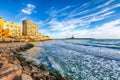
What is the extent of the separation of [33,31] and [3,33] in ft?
247

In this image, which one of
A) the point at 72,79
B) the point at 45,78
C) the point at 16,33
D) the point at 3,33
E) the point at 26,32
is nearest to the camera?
the point at 45,78

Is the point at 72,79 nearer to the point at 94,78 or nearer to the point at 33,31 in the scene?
the point at 94,78

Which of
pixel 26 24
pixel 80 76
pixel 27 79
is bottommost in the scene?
pixel 80 76

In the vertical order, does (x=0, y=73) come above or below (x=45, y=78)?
above

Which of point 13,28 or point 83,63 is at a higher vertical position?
point 13,28

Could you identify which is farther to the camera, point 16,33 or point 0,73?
point 16,33

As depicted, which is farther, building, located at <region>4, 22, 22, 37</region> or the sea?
building, located at <region>4, 22, 22, 37</region>

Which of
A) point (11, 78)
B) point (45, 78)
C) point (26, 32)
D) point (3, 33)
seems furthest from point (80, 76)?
point (26, 32)

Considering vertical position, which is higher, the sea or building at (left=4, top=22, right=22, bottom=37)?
building at (left=4, top=22, right=22, bottom=37)

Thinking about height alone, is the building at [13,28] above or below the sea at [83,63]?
above

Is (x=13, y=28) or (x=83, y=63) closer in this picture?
(x=83, y=63)

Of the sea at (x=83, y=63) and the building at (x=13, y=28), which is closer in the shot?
the sea at (x=83, y=63)

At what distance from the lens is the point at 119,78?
7.11 metres

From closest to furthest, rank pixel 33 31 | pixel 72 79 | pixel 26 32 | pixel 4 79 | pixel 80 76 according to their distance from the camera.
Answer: pixel 4 79
pixel 72 79
pixel 80 76
pixel 26 32
pixel 33 31
